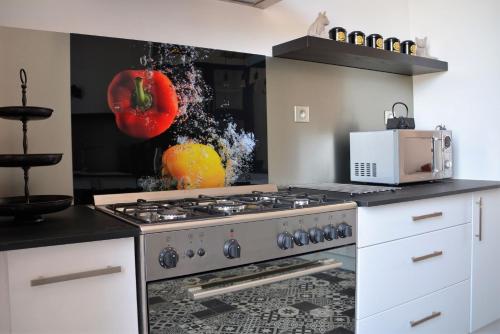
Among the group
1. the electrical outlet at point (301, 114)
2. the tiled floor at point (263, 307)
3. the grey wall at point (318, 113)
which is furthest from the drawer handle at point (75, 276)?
the electrical outlet at point (301, 114)

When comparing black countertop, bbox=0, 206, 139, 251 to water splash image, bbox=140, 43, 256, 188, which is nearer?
black countertop, bbox=0, 206, 139, 251

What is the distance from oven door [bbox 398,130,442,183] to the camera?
2.29 meters

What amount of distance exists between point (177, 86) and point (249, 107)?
0.42 meters

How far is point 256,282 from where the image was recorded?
4.60 feet

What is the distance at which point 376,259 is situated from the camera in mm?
1798

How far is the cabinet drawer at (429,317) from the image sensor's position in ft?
5.98

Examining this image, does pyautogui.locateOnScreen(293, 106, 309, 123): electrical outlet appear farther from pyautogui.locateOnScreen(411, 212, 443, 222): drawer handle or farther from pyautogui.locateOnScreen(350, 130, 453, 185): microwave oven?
pyautogui.locateOnScreen(411, 212, 443, 222): drawer handle

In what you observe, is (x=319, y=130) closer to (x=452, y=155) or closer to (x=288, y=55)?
(x=288, y=55)

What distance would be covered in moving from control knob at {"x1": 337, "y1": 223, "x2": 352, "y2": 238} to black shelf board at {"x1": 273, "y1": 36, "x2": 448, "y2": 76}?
93 centimetres

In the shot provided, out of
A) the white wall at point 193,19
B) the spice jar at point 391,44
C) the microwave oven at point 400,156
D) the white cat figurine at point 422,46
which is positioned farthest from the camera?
the white cat figurine at point 422,46

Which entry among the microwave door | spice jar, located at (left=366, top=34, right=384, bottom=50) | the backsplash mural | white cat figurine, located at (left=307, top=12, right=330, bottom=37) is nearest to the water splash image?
the backsplash mural

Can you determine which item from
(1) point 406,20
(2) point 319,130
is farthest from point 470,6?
(2) point 319,130

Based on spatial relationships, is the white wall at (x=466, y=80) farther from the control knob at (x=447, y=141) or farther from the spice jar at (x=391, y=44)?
the spice jar at (x=391, y=44)

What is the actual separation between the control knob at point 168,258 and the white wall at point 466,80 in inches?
89.9
